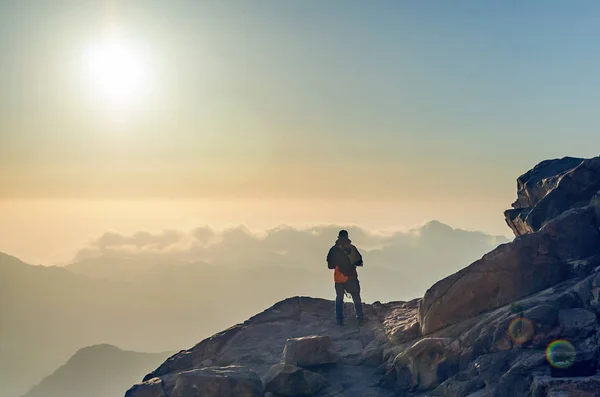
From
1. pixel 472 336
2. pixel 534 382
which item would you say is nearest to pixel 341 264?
pixel 472 336

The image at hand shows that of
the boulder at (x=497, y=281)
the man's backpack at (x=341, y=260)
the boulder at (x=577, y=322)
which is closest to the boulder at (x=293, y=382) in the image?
the boulder at (x=497, y=281)

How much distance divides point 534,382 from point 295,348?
1094 centimetres

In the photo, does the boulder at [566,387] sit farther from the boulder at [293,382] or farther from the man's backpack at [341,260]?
the man's backpack at [341,260]

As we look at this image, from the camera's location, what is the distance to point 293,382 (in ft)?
69.2

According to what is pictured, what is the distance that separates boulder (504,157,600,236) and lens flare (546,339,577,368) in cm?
998

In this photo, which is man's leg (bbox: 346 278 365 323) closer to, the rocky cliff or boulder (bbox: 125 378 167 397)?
the rocky cliff

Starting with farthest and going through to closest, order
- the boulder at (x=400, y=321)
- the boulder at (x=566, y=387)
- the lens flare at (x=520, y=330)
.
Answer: the boulder at (x=400, y=321) → the lens flare at (x=520, y=330) → the boulder at (x=566, y=387)

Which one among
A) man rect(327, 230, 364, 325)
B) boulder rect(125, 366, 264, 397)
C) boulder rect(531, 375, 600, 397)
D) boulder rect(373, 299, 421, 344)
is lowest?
boulder rect(531, 375, 600, 397)

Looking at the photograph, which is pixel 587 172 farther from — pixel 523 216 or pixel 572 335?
pixel 572 335

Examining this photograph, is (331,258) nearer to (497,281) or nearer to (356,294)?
(356,294)

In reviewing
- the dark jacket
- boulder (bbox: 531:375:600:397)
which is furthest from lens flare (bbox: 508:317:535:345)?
the dark jacket

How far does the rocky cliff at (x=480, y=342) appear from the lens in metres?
17.2

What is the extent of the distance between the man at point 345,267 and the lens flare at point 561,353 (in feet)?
42.0

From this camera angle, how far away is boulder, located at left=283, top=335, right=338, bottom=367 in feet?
76.4
